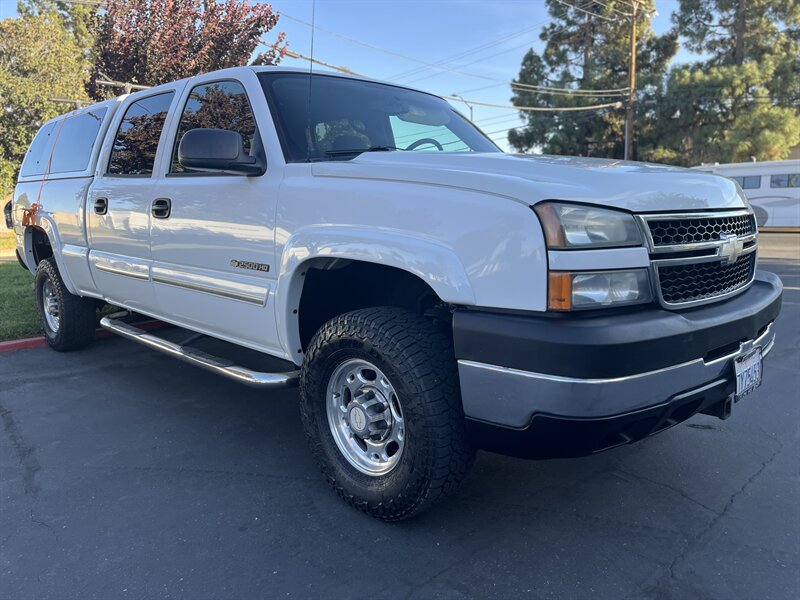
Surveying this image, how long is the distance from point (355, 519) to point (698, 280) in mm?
1809

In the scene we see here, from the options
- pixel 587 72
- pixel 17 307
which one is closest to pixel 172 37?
pixel 17 307

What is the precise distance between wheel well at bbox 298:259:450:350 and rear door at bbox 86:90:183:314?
1420 mm

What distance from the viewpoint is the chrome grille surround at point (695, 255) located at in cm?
230

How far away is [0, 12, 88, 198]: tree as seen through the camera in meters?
18.4

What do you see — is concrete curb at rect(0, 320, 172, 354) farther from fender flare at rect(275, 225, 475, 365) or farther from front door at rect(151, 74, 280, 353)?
fender flare at rect(275, 225, 475, 365)

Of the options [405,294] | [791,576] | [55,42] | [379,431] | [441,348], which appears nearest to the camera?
[791,576]

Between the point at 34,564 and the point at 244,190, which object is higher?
the point at 244,190

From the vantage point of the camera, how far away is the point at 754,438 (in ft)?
12.1

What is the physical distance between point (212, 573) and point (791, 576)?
7.37 feet

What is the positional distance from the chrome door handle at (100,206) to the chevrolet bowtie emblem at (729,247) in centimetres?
392

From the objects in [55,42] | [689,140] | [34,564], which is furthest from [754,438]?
[689,140]

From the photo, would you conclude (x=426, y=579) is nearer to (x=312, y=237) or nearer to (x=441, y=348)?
(x=441, y=348)

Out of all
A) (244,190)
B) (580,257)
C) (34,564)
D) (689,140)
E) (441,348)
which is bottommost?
(34,564)

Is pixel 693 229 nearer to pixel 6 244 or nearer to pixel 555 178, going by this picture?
pixel 555 178
